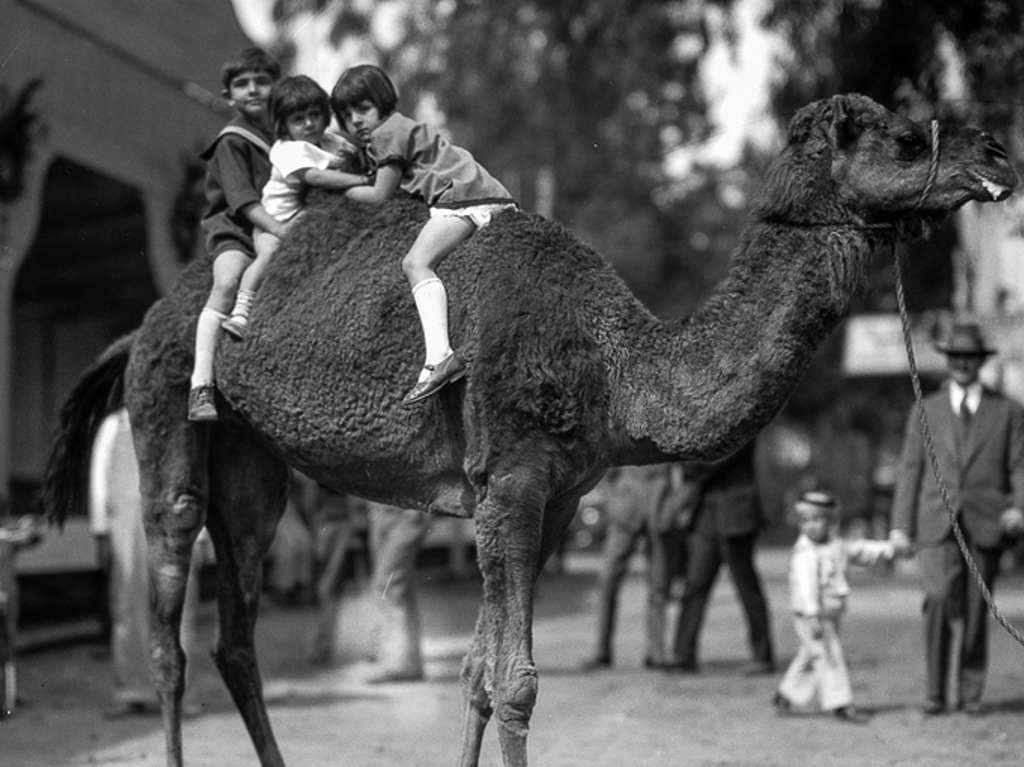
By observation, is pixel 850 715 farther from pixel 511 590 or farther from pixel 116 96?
pixel 116 96

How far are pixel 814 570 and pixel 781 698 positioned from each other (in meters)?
0.89

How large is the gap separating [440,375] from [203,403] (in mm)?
1359

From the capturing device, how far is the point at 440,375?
21.2 feet

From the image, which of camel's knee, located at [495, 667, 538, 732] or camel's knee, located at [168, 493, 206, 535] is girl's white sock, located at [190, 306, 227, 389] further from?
camel's knee, located at [495, 667, 538, 732]

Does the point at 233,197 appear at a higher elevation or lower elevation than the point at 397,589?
higher

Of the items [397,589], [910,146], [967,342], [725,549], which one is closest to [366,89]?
[910,146]

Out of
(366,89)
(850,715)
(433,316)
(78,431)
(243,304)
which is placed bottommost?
(850,715)

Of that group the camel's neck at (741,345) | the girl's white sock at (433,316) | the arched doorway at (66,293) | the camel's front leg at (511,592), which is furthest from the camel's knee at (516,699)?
the arched doorway at (66,293)

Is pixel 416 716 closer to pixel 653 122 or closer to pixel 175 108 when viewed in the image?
pixel 175 108

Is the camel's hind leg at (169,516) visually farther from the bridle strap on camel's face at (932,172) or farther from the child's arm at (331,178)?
the bridle strap on camel's face at (932,172)

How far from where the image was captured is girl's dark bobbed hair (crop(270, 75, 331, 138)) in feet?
24.3

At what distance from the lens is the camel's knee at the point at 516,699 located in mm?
6375

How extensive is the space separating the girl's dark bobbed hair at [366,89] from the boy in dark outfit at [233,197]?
0.71 metres

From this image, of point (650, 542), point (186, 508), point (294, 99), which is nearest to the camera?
point (294, 99)
